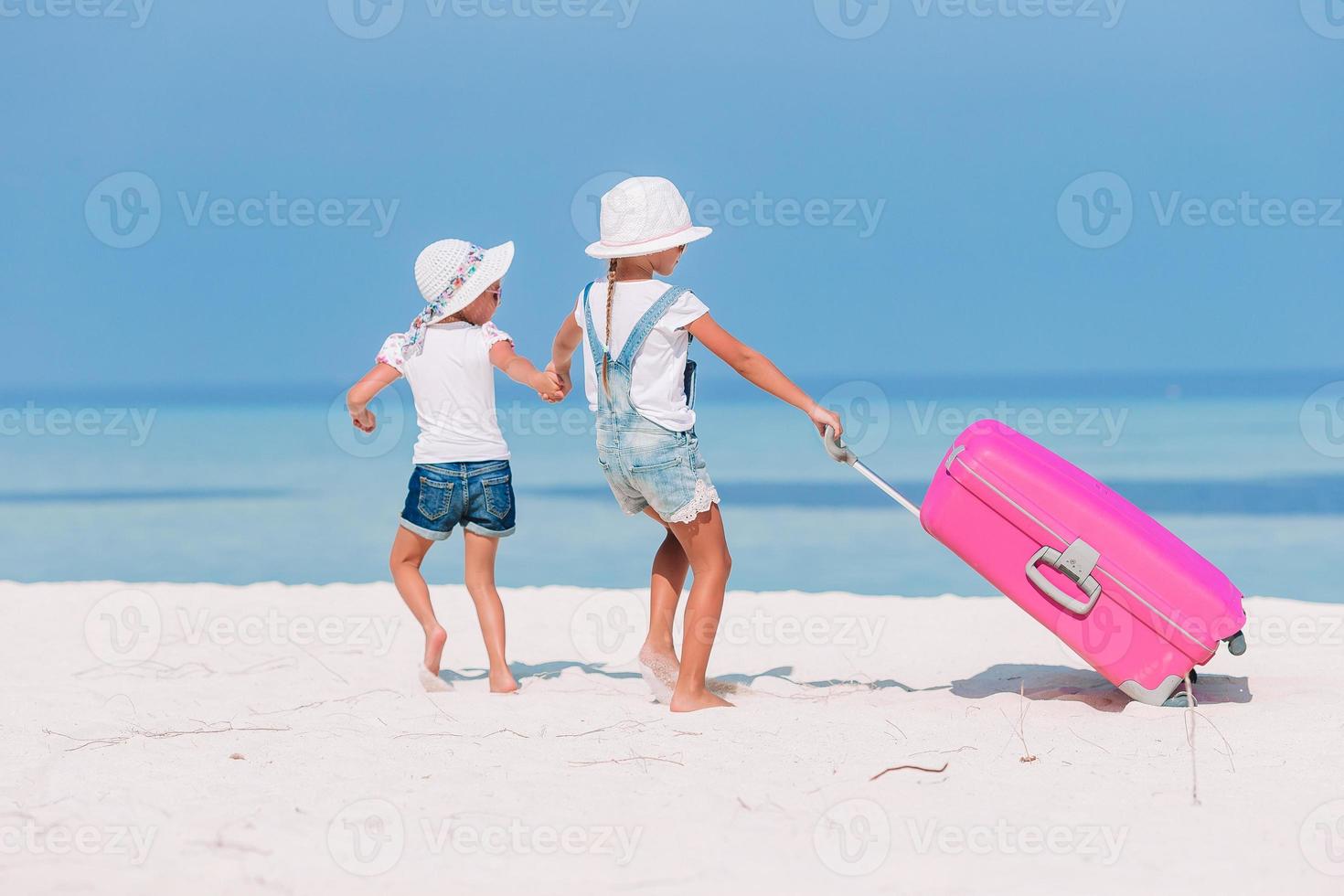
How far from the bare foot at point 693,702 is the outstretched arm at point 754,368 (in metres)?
0.90

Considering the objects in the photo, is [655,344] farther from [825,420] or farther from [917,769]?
[917,769]

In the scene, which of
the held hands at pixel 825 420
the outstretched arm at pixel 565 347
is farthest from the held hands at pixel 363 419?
the held hands at pixel 825 420

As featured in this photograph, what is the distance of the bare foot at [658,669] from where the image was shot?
4426mm

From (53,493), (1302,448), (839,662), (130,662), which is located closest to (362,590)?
(130,662)

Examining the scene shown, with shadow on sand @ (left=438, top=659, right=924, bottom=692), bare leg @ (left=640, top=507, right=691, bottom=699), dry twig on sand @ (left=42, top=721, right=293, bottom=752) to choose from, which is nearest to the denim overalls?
Answer: bare leg @ (left=640, top=507, right=691, bottom=699)

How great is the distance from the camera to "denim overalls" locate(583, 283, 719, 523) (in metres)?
4.09

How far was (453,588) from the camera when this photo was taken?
266 inches

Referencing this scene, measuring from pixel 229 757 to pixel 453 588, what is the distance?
326 cm

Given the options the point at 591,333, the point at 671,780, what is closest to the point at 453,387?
the point at 591,333

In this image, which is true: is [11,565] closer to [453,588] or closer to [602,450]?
[453,588]

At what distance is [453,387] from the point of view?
14.9ft

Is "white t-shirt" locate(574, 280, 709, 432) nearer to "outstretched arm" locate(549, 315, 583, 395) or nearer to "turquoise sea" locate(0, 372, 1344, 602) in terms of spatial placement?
"outstretched arm" locate(549, 315, 583, 395)

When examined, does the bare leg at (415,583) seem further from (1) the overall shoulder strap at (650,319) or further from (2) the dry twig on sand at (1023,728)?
(2) the dry twig on sand at (1023,728)

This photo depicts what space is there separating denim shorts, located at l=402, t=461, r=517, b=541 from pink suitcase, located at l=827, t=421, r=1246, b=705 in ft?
4.14
